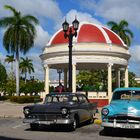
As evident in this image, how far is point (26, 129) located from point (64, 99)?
191cm

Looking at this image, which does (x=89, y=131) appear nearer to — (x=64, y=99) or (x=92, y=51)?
(x=64, y=99)

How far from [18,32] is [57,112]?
123 feet

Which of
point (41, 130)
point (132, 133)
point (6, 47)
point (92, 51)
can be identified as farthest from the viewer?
point (6, 47)

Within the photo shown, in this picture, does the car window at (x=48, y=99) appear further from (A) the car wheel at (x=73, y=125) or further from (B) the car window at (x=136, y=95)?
(B) the car window at (x=136, y=95)

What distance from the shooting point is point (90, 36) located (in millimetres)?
37000

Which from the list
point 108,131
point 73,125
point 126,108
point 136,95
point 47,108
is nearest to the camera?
point 126,108

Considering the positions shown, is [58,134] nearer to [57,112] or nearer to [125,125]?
[57,112]

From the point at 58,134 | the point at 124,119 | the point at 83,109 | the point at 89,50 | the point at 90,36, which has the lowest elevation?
the point at 58,134

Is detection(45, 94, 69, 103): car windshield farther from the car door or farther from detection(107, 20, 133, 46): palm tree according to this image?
detection(107, 20, 133, 46): palm tree

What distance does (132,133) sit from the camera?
1441cm

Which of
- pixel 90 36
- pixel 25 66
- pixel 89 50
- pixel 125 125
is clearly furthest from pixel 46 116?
pixel 25 66

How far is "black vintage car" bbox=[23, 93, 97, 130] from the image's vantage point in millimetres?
14672

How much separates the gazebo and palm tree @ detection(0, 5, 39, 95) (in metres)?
13.0

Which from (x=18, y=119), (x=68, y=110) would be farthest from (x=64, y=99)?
(x=18, y=119)
